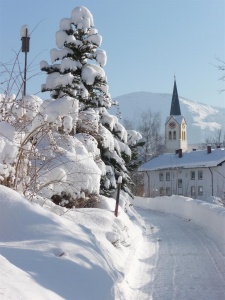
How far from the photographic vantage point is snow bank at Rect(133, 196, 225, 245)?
14.4 meters

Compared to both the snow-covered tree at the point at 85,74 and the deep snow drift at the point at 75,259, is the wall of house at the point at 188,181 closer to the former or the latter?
the snow-covered tree at the point at 85,74

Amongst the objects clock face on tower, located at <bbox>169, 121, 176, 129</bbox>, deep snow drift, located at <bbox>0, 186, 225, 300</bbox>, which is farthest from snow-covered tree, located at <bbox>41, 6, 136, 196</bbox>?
clock face on tower, located at <bbox>169, 121, 176, 129</bbox>

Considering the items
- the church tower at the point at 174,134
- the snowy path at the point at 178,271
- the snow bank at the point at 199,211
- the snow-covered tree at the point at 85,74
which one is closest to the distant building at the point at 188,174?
the church tower at the point at 174,134

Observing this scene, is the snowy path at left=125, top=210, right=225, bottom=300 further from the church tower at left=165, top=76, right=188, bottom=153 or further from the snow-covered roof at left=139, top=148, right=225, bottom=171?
the church tower at left=165, top=76, right=188, bottom=153

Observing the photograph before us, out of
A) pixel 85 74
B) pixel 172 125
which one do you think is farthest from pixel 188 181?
pixel 85 74

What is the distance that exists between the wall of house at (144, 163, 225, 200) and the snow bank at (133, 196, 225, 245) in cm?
2268

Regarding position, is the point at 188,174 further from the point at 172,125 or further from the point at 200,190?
the point at 172,125

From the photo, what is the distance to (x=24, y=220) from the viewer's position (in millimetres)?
6309

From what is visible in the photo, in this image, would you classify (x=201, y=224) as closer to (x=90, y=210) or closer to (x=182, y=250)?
(x=182, y=250)

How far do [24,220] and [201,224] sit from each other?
1241cm

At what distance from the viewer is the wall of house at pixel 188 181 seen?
185 feet

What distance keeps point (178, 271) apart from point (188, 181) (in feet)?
171

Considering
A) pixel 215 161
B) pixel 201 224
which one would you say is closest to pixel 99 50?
pixel 201 224

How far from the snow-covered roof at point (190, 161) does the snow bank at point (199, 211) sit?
24.8 m
